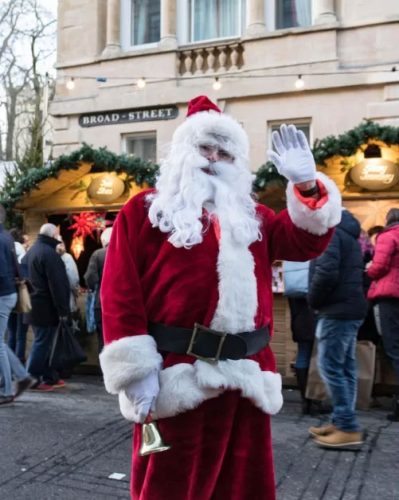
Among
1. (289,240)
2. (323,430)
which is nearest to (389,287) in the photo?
(323,430)

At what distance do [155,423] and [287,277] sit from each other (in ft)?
12.0

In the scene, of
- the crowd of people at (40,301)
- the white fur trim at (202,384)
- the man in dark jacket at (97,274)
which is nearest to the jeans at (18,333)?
the crowd of people at (40,301)

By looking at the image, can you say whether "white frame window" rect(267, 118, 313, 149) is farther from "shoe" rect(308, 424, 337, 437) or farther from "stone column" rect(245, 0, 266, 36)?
"shoe" rect(308, 424, 337, 437)

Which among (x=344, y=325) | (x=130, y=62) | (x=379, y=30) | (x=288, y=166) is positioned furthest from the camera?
(x=130, y=62)

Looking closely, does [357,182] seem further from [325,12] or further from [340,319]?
[325,12]

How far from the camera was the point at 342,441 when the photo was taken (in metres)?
4.68

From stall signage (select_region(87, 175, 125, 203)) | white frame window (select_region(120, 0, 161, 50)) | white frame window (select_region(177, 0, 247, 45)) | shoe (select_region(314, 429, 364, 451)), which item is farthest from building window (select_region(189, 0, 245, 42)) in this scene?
shoe (select_region(314, 429, 364, 451))

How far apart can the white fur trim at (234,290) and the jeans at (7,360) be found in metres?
4.16

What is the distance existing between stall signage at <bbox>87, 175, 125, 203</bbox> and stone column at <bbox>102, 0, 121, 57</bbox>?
3.91 m

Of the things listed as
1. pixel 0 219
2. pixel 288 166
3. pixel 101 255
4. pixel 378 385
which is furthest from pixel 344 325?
pixel 0 219

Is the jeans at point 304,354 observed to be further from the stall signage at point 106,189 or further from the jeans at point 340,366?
the stall signage at point 106,189

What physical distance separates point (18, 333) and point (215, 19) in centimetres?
674

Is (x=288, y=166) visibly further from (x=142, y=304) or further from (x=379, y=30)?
(x=379, y=30)

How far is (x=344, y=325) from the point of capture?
15.9 feet
